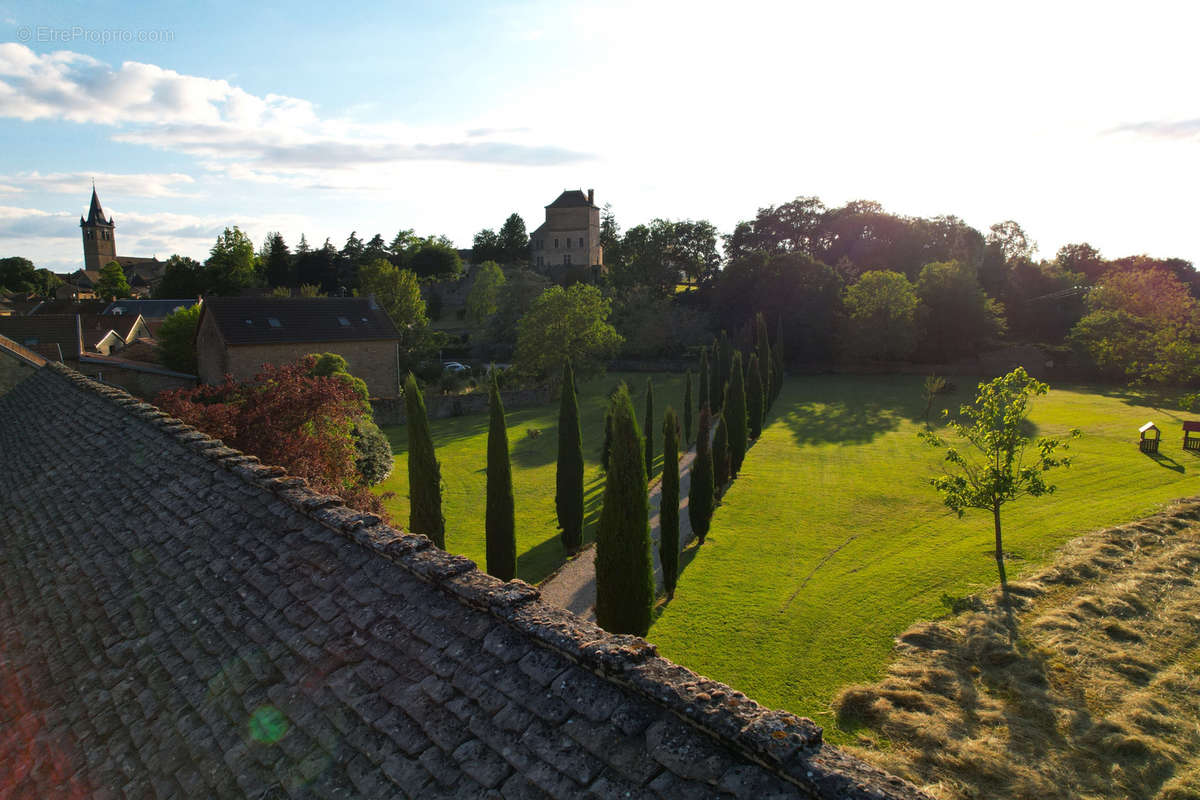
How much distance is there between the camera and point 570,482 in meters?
22.0

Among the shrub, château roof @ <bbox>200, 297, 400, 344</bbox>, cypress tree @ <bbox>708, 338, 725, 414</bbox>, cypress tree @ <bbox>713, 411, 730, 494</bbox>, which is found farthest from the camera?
cypress tree @ <bbox>708, 338, 725, 414</bbox>

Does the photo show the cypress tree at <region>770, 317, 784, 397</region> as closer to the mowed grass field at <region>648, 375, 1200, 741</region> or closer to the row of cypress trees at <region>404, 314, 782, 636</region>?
the mowed grass field at <region>648, 375, 1200, 741</region>

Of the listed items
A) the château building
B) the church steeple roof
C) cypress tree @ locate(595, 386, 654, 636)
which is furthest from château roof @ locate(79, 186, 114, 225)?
cypress tree @ locate(595, 386, 654, 636)

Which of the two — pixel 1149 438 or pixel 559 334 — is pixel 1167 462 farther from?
pixel 559 334

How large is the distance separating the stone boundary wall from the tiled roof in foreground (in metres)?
29.9

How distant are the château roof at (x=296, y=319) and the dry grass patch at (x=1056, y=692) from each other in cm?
3794

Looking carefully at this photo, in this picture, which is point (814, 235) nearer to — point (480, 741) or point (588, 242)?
point (588, 242)

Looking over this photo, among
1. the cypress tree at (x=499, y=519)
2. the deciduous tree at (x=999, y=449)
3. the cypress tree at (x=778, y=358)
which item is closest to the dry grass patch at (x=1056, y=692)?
the deciduous tree at (x=999, y=449)

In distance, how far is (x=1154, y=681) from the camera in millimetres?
12250

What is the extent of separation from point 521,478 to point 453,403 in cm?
1666

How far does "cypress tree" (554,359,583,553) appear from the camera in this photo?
21.9m

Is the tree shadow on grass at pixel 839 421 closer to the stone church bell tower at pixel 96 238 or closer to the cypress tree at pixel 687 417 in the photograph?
the cypress tree at pixel 687 417

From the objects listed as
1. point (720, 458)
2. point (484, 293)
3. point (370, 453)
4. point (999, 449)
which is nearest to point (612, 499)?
point (999, 449)

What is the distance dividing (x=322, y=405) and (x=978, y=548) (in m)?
19.8
